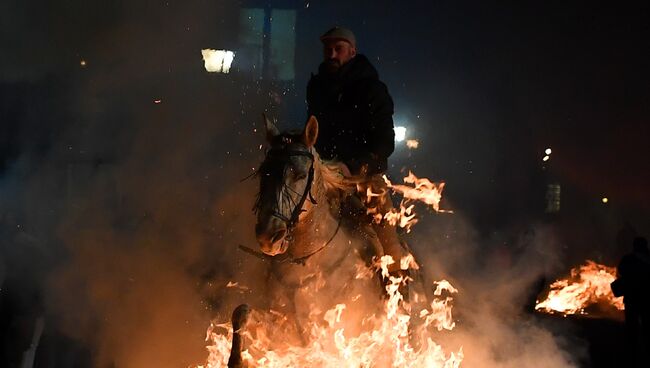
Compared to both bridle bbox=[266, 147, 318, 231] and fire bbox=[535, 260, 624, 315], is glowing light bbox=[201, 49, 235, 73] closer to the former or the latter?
bridle bbox=[266, 147, 318, 231]

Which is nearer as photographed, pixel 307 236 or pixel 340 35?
pixel 307 236

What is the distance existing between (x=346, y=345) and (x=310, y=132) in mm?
1756

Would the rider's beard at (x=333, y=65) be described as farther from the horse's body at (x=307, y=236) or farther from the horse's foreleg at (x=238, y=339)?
the horse's foreleg at (x=238, y=339)

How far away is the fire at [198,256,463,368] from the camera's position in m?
5.44

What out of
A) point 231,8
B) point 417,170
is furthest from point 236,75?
point 417,170

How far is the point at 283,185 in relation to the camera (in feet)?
15.9

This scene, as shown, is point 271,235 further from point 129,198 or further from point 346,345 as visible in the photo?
point 129,198

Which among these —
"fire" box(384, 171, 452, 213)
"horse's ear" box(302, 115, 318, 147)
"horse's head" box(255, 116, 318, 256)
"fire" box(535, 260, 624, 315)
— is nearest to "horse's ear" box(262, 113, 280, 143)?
"horse's head" box(255, 116, 318, 256)

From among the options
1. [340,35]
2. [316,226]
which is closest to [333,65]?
[340,35]

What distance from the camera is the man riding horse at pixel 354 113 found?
613cm

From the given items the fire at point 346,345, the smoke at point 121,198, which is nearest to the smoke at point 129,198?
the smoke at point 121,198

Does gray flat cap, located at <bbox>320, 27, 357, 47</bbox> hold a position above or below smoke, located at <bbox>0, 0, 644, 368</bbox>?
above

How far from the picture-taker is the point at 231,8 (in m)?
9.41

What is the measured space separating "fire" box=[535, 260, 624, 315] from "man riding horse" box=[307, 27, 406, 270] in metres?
8.32
